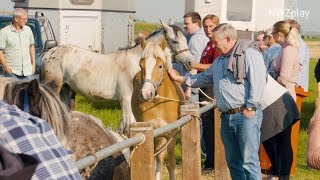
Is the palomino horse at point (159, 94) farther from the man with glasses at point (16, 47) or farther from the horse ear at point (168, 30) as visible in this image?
the man with glasses at point (16, 47)

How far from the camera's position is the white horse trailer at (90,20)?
22.2 m

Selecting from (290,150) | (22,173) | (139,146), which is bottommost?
(290,150)

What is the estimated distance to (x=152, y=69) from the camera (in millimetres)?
7164

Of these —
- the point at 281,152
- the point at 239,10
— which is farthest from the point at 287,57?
the point at 239,10

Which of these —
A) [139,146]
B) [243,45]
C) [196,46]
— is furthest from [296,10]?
[139,146]

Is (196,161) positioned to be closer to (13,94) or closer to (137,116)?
(137,116)

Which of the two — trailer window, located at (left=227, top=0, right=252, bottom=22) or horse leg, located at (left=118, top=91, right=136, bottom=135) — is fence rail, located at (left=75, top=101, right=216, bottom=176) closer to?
horse leg, located at (left=118, top=91, right=136, bottom=135)

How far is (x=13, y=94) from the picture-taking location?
2490mm

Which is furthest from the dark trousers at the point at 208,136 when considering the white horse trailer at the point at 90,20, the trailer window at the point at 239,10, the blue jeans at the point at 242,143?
the white horse trailer at the point at 90,20

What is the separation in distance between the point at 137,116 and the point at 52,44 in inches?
271

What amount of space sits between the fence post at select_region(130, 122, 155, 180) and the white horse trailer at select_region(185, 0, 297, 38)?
17.0 m

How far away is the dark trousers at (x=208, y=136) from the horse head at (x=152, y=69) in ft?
5.92

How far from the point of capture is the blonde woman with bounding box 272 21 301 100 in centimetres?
802

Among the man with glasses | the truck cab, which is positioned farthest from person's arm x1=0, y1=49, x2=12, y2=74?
the truck cab
